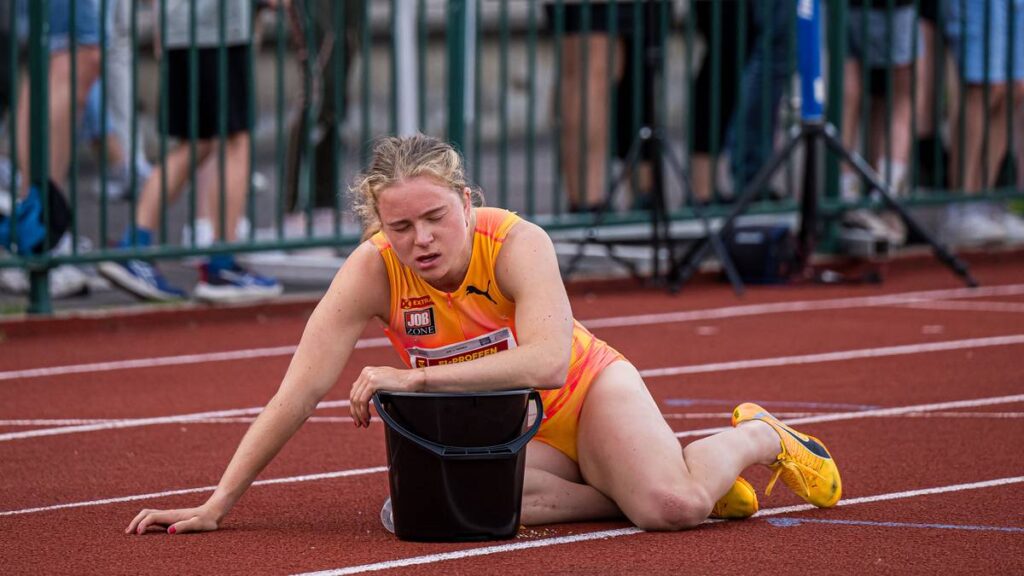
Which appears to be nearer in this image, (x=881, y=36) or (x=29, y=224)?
(x=29, y=224)

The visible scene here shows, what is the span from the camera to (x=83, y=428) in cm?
614

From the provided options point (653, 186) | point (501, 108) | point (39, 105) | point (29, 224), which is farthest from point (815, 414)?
point (39, 105)

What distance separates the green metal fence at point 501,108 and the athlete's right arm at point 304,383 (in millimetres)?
3218

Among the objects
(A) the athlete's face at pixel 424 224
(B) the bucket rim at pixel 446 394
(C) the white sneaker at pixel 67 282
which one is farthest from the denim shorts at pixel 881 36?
(B) the bucket rim at pixel 446 394

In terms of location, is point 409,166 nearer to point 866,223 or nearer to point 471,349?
point 471,349

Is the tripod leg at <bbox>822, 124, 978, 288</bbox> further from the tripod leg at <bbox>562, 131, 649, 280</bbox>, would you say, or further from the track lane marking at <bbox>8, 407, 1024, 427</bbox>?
the track lane marking at <bbox>8, 407, 1024, 427</bbox>

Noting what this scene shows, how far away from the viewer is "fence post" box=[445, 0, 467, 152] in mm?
9500

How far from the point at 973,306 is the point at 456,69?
3.11 m

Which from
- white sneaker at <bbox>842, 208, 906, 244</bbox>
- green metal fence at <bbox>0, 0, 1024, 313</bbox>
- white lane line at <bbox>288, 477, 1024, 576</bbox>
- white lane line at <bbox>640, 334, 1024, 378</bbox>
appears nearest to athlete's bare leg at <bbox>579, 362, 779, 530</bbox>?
white lane line at <bbox>288, 477, 1024, 576</bbox>

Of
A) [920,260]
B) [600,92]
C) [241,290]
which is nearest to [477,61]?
[600,92]

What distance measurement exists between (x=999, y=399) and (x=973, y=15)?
4.94 m

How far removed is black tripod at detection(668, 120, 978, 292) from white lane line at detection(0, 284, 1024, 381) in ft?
0.77

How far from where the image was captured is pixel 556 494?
4.62 metres

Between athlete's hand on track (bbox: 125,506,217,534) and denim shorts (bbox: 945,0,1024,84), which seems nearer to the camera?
athlete's hand on track (bbox: 125,506,217,534)
